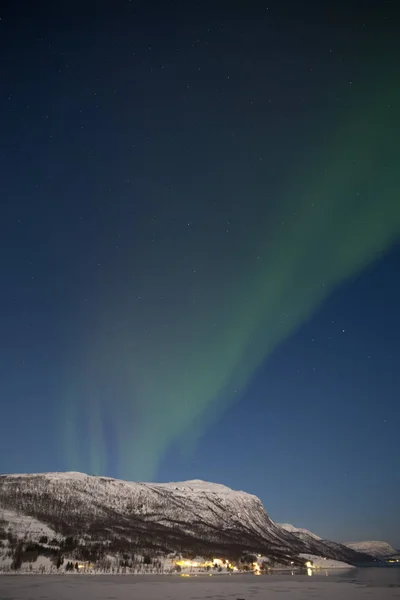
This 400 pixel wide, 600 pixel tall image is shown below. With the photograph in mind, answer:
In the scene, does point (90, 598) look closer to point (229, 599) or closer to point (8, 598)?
point (8, 598)

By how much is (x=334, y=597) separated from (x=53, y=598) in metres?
52.8

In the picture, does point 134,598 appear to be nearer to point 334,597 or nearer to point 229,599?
point 229,599

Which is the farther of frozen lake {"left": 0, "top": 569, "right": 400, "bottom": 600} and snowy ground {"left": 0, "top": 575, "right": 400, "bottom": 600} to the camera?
frozen lake {"left": 0, "top": 569, "right": 400, "bottom": 600}

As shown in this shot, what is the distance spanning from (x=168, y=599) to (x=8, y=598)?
28140 millimetres

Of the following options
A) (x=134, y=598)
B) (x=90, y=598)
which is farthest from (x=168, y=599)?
(x=90, y=598)

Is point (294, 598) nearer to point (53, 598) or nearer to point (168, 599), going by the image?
point (168, 599)

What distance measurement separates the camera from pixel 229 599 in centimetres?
9438

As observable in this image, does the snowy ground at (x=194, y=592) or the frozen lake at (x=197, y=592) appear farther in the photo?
the frozen lake at (x=197, y=592)

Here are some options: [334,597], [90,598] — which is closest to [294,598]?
[334,597]

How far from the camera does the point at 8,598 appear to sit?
93000 millimetres

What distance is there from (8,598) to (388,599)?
66673 mm

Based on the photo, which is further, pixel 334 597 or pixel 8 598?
pixel 334 597

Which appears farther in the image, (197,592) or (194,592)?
(194,592)

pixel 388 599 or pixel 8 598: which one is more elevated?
pixel 8 598
